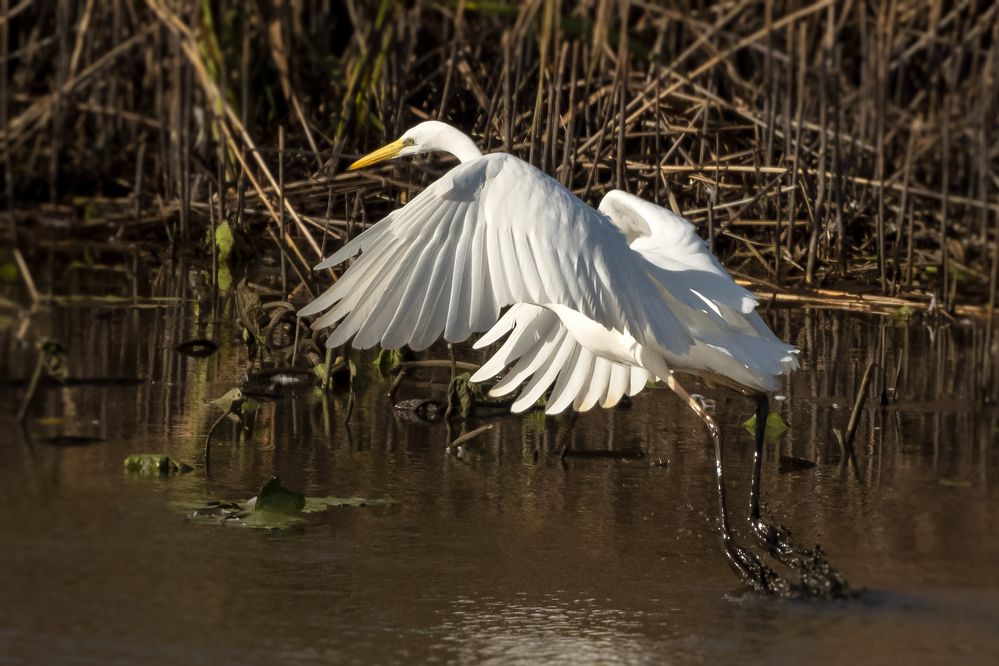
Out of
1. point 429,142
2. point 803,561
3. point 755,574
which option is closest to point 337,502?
point 755,574

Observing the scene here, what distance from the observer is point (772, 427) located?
5.15 meters

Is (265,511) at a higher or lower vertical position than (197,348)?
lower

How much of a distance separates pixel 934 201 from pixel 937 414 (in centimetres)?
331

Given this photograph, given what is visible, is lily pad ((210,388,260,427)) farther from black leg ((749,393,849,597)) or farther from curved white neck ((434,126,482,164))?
black leg ((749,393,849,597))

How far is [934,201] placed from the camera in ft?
27.5

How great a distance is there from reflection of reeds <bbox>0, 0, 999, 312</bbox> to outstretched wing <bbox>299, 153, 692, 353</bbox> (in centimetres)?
216

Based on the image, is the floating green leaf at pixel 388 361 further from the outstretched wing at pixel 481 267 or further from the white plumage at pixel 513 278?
the outstretched wing at pixel 481 267

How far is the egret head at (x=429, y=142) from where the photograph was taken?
4.94 meters

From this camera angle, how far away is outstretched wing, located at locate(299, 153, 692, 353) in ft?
11.1

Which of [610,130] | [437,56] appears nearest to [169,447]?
[610,130]

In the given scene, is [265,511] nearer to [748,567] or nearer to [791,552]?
[748,567]

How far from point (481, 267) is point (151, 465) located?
1273 millimetres

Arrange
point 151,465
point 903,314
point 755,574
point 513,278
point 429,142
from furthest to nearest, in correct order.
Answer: point 903,314 < point 429,142 < point 151,465 < point 755,574 < point 513,278

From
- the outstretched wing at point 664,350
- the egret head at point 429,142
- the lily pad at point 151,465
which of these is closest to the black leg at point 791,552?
the outstretched wing at point 664,350
